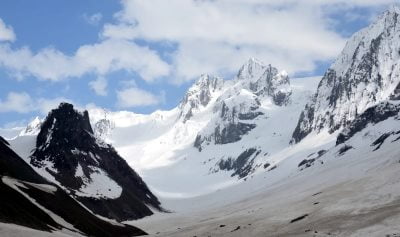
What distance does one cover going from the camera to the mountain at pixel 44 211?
285 feet

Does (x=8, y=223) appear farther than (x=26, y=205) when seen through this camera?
No

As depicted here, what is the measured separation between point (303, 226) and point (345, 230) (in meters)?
12.1

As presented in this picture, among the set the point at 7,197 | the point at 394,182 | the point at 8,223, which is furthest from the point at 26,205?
the point at 394,182

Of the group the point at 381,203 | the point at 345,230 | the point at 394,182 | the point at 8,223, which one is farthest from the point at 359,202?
the point at 8,223

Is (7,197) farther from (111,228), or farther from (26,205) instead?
(111,228)

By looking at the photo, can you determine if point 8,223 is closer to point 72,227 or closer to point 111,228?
point 72,227

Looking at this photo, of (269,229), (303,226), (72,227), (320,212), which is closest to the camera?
(303,226)

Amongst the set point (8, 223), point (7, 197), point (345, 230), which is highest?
point (7, 197)

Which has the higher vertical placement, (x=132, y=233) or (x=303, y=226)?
A: (x=132, y=233)

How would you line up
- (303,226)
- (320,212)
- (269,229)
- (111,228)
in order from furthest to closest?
(111,228), (320,212), (269,229), (303,226)

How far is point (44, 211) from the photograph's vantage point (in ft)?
352

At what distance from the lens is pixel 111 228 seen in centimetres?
13438

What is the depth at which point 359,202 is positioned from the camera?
10081 centimetres

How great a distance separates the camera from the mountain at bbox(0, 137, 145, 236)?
8681cm
